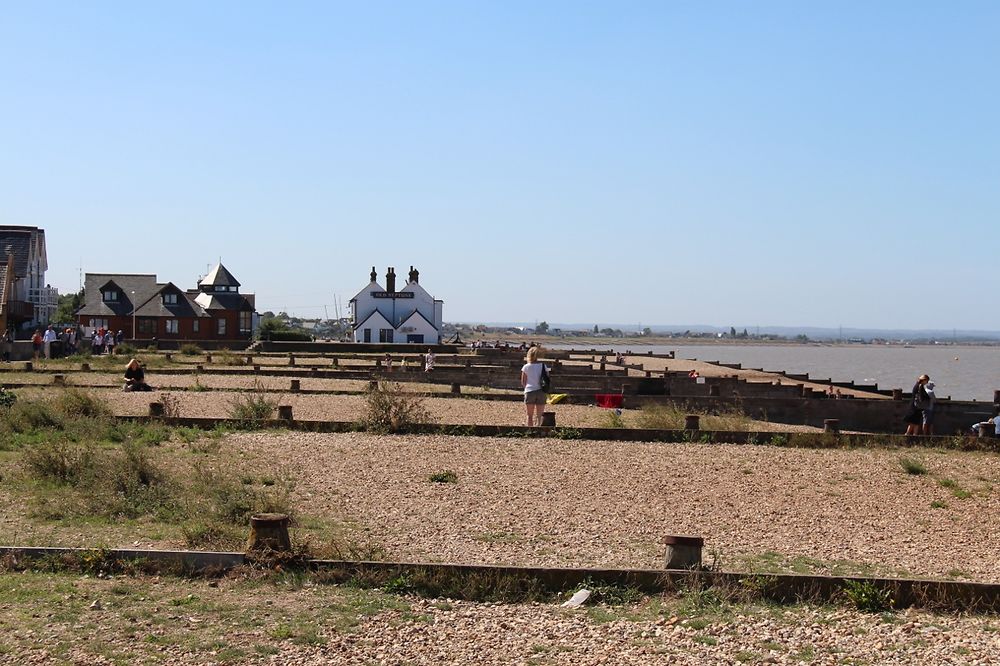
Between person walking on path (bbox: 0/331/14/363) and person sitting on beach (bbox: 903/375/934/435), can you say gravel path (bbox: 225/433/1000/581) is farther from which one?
person walking on path (bbox: 0/331/14/363)

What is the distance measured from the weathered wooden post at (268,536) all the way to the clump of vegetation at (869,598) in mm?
4518

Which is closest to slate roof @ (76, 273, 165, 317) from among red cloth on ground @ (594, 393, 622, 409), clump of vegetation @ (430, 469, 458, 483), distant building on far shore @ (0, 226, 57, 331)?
distant building on far shore @ (0, 226, 57, 331)

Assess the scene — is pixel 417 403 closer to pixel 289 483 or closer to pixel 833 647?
pixel 289 483

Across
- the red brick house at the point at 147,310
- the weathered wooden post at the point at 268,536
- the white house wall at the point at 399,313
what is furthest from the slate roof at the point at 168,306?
the weathered wooden post at the point at 268,536

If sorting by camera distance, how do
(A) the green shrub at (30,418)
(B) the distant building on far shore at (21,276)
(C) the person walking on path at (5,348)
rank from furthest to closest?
(B) the distant building on far shore at (21,276) < (C) the person walking on path at (5,348) < (A) the green shrub at (30,418)

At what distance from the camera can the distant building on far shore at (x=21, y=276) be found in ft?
165

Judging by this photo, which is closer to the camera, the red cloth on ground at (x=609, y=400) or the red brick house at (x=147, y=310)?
the red cloth on ground at (x=609, y=400)

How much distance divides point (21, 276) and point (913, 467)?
47.7 meters

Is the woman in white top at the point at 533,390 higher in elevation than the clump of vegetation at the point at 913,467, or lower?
higher

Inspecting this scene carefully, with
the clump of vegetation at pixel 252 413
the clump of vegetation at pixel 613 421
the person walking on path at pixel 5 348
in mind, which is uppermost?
the person walking on path at pixel 5 348

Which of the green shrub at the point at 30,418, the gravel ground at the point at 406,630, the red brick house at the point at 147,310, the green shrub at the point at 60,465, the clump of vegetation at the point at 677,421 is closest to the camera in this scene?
the gravel ground at the point at 406,630

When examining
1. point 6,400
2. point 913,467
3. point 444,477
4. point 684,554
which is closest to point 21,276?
point 6,400

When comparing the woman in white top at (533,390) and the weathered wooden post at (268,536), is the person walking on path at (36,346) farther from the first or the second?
the weathered wooden post at (268,536)

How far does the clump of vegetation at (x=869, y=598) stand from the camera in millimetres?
8695
